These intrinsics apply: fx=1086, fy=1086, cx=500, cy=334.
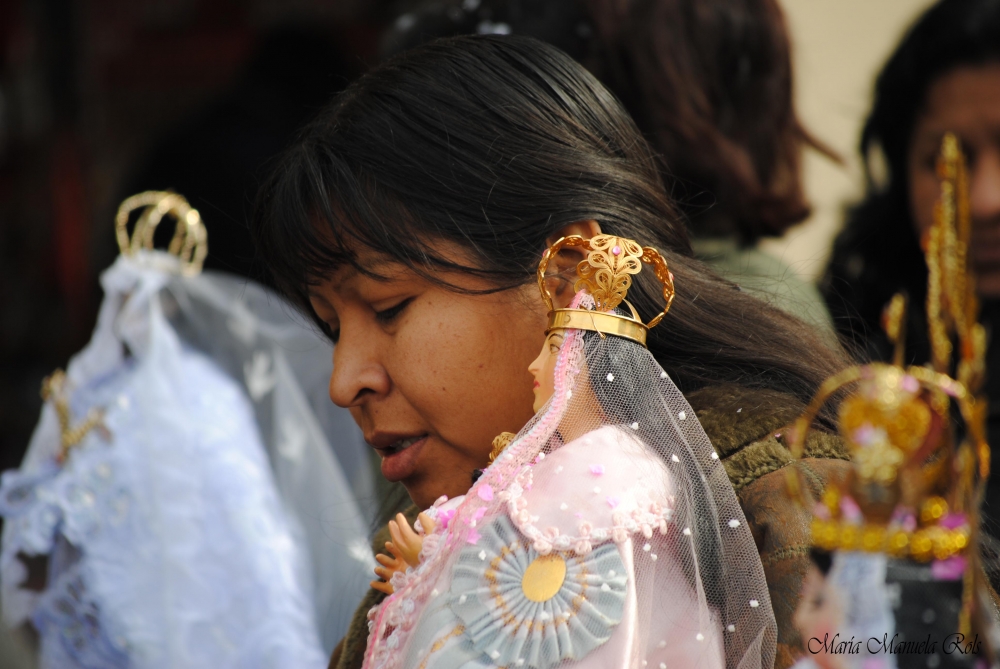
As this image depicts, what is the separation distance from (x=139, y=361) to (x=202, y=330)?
18cm

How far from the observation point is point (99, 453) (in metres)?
2.26

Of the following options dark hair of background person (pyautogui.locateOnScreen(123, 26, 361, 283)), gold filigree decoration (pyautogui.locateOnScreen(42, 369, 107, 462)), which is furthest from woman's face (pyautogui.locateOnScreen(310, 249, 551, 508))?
dark hair of background person (pyautogui.locateOnScreen(123, 26, 361, 283))

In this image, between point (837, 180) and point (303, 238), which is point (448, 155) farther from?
point (837, 180)

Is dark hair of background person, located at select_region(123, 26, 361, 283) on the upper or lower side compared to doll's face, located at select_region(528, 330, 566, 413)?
lower

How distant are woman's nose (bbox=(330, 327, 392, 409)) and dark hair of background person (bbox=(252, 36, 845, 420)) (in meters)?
0.10

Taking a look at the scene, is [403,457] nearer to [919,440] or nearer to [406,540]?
[406,540]

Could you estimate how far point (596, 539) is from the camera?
1067mm

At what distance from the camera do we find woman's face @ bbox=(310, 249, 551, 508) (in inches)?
53.5

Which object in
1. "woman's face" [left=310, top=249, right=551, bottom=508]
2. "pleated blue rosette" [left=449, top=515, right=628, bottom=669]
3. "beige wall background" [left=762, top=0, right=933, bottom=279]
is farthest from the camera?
"beige wall background" [left=762, top=0, right=933, bottom=279]

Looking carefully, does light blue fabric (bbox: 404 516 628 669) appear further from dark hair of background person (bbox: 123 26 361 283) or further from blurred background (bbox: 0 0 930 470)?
blurred background (bbox: 0 0 930 470)

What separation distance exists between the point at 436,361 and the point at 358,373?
117 millimetres

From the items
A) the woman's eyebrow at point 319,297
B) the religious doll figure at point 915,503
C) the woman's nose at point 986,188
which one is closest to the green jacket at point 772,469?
the religious doll figure at point 915,503

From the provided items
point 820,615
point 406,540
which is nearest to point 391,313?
point 406,540

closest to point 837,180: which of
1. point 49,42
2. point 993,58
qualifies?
point 993,58
